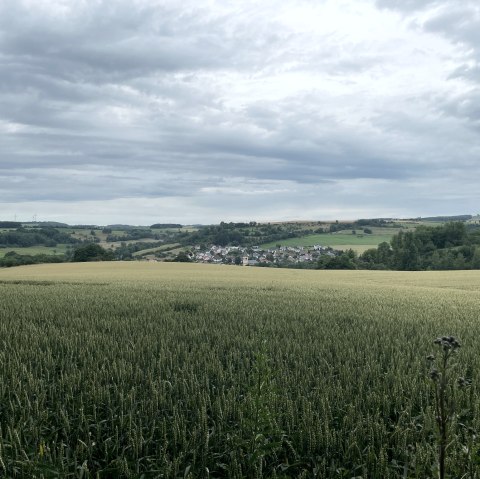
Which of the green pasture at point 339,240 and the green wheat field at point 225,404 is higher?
the green pasture at point 339,240

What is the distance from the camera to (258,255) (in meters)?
108

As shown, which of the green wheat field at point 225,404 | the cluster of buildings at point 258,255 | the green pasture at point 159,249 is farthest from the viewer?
the green pasture at point 159,249

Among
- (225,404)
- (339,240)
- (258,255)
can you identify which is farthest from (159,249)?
(225,404)

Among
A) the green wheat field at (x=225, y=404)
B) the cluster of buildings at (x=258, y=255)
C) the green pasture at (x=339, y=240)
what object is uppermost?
the green pasture at (x=339, y=240)

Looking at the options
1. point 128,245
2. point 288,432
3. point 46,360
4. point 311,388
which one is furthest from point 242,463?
point 128,245

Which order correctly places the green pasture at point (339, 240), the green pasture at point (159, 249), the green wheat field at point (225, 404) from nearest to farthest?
the green wheat field at point (225, 404) → the green pasture at point (159, 249) → the green pasture at point (339, 240)

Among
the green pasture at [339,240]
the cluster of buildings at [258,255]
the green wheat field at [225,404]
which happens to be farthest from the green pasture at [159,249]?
the green wheat field at [225,404]

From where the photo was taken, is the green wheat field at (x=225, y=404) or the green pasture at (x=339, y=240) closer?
the green wheat field at (x=225, y=404)

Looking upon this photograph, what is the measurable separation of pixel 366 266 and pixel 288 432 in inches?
3402

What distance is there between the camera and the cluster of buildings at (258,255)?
9903cm

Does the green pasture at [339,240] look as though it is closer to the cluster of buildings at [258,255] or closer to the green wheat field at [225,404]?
the cluster of buildings at [258,255]

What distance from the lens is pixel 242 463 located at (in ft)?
17.1

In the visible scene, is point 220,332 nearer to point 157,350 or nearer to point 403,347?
point 157,350

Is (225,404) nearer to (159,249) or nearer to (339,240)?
(159,249)
